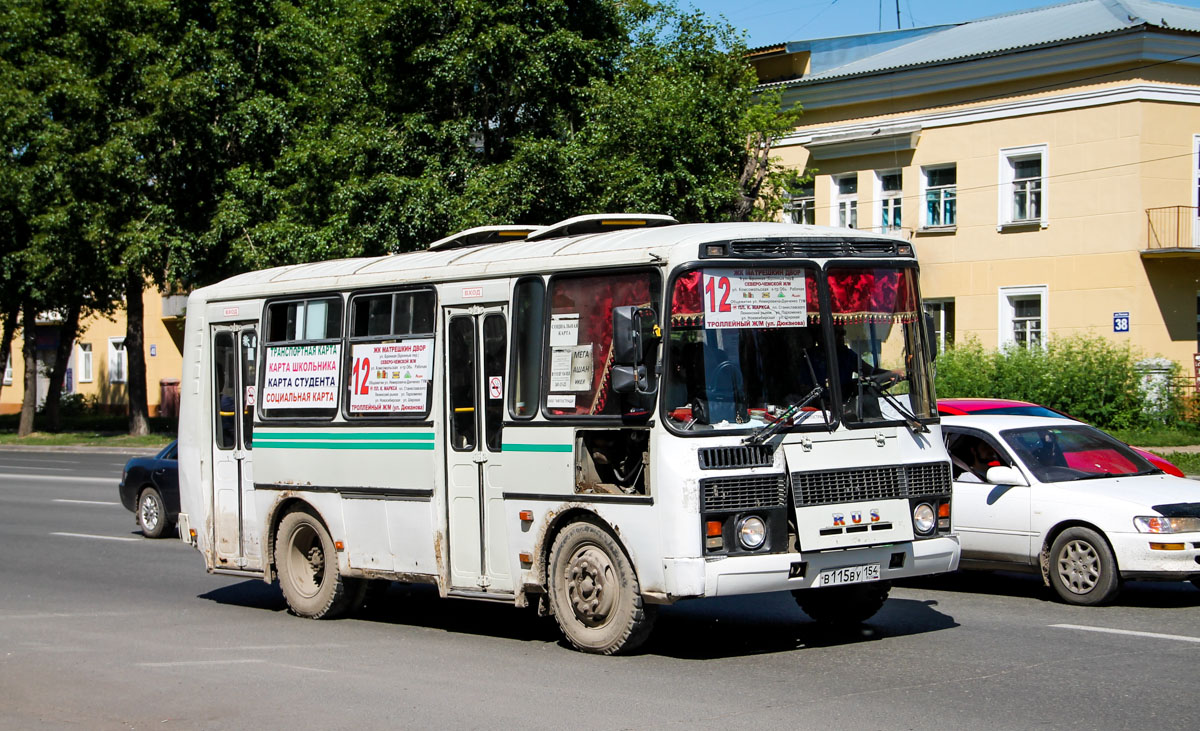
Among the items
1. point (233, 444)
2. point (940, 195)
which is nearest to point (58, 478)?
point (233, 444)

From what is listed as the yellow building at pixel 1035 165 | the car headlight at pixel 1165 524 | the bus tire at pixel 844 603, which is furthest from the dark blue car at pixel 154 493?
the yellow building at pixel 1035 165

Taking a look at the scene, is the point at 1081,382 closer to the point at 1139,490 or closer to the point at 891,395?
the point at 1139,490

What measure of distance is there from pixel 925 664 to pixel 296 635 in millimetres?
4868

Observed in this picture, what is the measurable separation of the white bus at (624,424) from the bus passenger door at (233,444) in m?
0.79

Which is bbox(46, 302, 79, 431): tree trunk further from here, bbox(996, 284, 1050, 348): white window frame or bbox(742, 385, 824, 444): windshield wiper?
bbox(742, 385, 824, 444): windshield wiper

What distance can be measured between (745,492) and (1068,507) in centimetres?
386

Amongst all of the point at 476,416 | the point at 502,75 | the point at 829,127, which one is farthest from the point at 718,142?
the point at 476,416

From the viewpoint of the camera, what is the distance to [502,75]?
1117 inches

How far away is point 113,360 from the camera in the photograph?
63500 millimetres

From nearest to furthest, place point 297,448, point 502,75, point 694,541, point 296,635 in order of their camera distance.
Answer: point 694,541 < point 296,635 < point 297,448 < point 502,75

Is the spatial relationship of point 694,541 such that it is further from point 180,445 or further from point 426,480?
point 180,445

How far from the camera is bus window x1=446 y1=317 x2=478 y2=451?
10016mm

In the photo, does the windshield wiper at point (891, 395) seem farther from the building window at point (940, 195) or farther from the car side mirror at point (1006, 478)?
the building window at point (940, 195)

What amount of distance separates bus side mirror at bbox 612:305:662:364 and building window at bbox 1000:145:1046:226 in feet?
85.8
